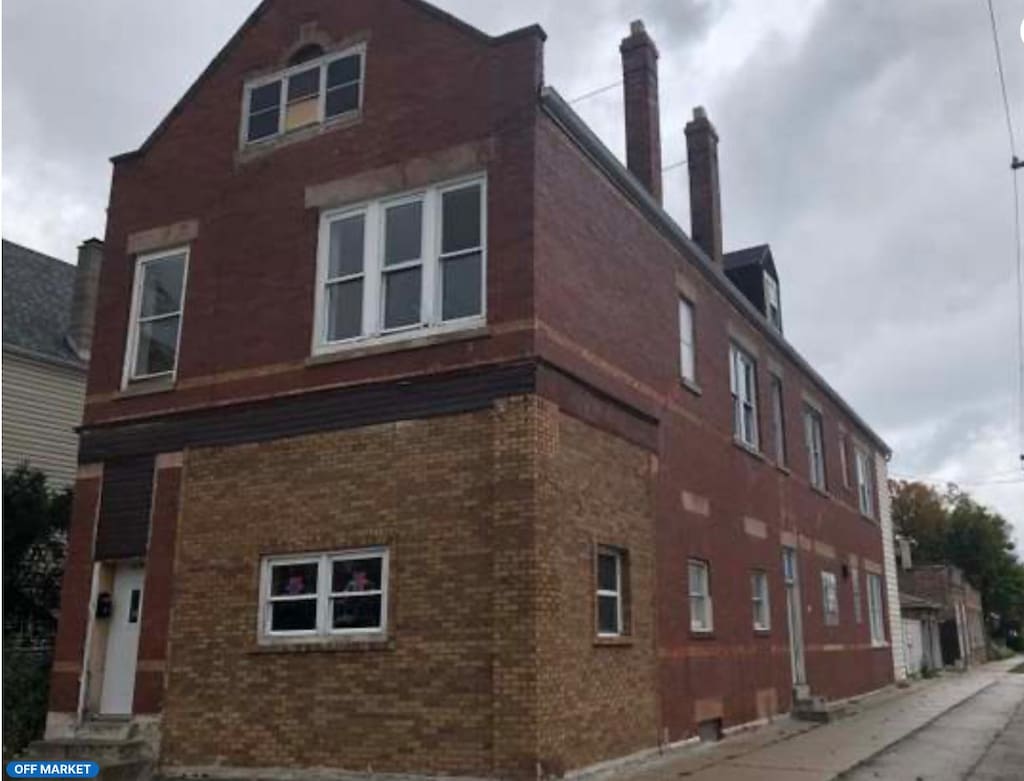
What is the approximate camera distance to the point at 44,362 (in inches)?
908

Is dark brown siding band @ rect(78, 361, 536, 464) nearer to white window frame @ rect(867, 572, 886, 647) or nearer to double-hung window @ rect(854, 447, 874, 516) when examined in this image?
white window frame @ rect(867, 572, 886, 647)

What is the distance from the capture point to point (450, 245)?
43.5 ft

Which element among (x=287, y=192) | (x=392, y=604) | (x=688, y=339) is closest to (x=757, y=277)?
(x=688, y=339)

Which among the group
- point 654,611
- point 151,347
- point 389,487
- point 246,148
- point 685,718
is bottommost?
point 685,718

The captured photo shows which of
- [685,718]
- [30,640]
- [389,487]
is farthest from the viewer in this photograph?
[30,640]

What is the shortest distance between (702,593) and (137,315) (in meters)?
9.75

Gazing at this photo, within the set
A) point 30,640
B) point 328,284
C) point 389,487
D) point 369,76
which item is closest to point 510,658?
point 389,487

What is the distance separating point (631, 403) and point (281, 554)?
5.15 m

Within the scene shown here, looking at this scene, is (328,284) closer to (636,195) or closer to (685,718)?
(636,195)

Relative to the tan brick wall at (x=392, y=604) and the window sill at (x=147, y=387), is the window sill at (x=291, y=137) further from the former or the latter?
the tan brick wall at (x=392, y=604)

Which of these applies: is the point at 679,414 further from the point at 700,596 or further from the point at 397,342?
the point at 397,342

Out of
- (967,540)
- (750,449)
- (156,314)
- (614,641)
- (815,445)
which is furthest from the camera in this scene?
(967,540)

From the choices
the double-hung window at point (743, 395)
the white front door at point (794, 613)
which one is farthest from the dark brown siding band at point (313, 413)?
the white front door at point (794, 613)

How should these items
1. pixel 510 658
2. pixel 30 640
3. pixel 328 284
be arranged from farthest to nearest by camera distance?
pixel 30 640 → pixel 328 284 → pixel 510 658
